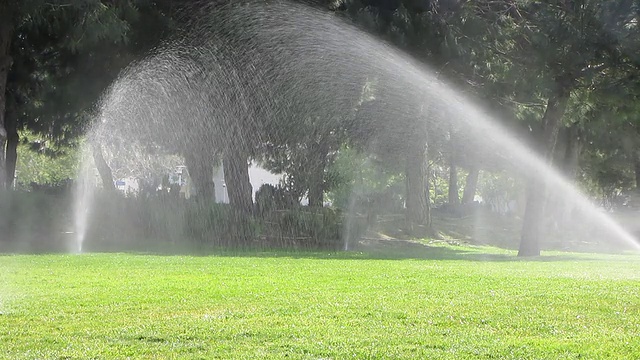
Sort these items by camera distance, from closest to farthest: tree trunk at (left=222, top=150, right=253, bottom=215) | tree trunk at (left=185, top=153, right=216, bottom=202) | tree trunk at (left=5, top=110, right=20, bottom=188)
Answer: tree trunk at (left=222, top=150, right=253, bottom=215), tree trunk at (left=185, top=153, right=216, bottom=202), tree trunk at (left=5, top=110, right=20, bottom=188)

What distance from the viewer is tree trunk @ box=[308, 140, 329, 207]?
99.3 ft

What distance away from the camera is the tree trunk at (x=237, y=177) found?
Answer: 28344 millimetres

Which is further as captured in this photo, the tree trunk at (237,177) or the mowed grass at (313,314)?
the tree trunk at (237,177)

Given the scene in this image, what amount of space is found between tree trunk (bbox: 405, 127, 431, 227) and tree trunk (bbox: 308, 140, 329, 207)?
218 inches

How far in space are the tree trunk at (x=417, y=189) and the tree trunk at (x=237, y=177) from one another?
341 inches

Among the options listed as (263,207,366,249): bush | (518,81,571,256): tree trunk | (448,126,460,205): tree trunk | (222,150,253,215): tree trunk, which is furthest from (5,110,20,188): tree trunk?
(448,126,460,205): tree trunk

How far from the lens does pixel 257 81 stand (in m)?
27.1

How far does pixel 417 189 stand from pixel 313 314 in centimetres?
2922

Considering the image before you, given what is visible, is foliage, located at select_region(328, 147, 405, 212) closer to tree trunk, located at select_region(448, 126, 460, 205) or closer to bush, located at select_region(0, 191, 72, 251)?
tree trunk, located at select_region(448, 126, 460, 205)

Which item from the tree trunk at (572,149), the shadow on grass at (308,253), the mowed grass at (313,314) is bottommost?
the mowed grass at (313,314)

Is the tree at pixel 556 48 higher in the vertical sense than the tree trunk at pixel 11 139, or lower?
higher

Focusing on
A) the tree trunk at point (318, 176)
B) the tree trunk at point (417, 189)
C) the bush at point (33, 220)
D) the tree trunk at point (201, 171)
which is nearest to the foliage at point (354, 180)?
the tree trunk at point (318, 176)

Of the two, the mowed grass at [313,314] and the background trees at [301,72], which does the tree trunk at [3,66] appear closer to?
the background trees at [301,72]

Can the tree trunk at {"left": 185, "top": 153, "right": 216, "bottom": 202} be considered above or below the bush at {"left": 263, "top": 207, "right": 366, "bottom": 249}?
above
